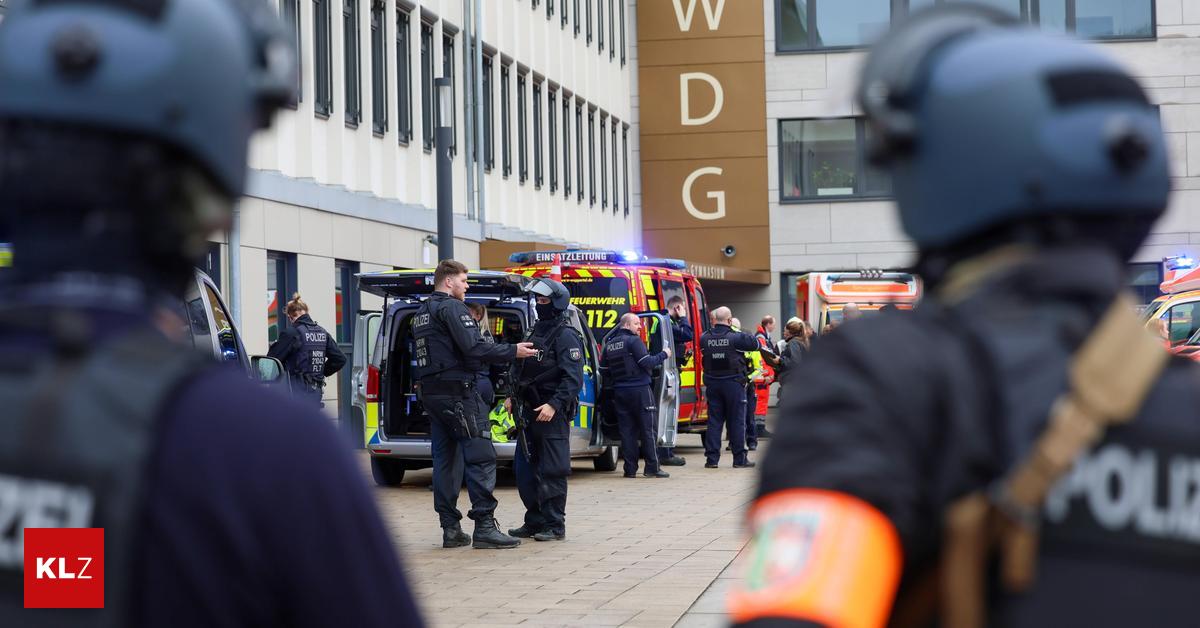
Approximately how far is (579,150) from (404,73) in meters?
11.2

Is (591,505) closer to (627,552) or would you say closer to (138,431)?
(627,552)

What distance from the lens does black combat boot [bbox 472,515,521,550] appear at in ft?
38.7

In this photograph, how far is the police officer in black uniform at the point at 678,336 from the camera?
66.3ft

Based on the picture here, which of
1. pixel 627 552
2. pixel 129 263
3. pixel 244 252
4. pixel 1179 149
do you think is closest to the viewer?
pixel 129 263

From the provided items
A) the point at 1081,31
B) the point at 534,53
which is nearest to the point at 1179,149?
the point at 1081,31

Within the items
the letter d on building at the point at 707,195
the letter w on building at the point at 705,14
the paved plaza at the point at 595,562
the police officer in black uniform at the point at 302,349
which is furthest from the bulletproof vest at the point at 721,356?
the letter w on building at the point at 705,14

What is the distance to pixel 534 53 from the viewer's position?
3309cm

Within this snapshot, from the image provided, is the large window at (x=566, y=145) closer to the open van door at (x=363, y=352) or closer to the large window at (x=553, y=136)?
the large window at (x=553, y=136)

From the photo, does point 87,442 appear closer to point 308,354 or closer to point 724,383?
point 308,354

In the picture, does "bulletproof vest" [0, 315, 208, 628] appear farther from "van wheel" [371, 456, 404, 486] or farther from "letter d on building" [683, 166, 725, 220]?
"letter d on building" [683, 166, 725, 220]

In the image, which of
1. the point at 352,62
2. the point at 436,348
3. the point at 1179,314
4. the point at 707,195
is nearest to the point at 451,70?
the point at 352,62

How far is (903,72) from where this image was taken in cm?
202

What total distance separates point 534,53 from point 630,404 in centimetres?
1617

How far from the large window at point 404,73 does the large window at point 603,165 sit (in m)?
13.0
